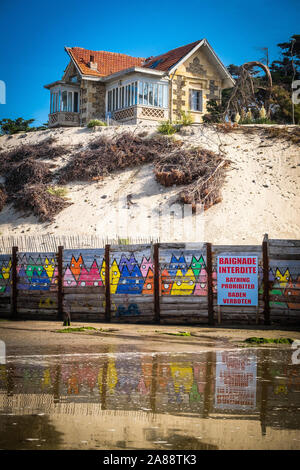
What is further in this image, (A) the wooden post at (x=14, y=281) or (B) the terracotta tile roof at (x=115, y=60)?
(B) the terracotta tile roof at (x=115, y=60)

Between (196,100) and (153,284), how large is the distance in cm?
2983

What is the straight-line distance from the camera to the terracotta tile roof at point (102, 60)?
145ft

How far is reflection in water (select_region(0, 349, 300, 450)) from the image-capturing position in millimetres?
5090

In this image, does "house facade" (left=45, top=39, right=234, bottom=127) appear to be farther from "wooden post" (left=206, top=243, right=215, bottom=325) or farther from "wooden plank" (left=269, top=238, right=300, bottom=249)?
"wooden plank" (left=269, top=238, right=300, bottom=249)

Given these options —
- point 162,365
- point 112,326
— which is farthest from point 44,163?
point 162,365

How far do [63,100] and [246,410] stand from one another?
132ft

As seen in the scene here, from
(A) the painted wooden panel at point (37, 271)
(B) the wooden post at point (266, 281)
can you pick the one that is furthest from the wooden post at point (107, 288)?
(B) the wooden post at point (266, 281)

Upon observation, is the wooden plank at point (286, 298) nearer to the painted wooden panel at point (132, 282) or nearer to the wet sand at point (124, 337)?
the wet sand at point (124, 337)

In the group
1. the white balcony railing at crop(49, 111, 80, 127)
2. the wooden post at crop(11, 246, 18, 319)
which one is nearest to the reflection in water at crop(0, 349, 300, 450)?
the wooden post at crop(11, 246, 18, 319)

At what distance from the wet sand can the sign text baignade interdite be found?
2.76 feet

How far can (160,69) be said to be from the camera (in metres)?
41.8

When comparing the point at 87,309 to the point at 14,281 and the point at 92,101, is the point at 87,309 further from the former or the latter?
the point at 92,101

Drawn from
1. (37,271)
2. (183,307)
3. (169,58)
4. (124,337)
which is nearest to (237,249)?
(183,307)

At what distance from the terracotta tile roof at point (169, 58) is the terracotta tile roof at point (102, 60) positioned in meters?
2.34
